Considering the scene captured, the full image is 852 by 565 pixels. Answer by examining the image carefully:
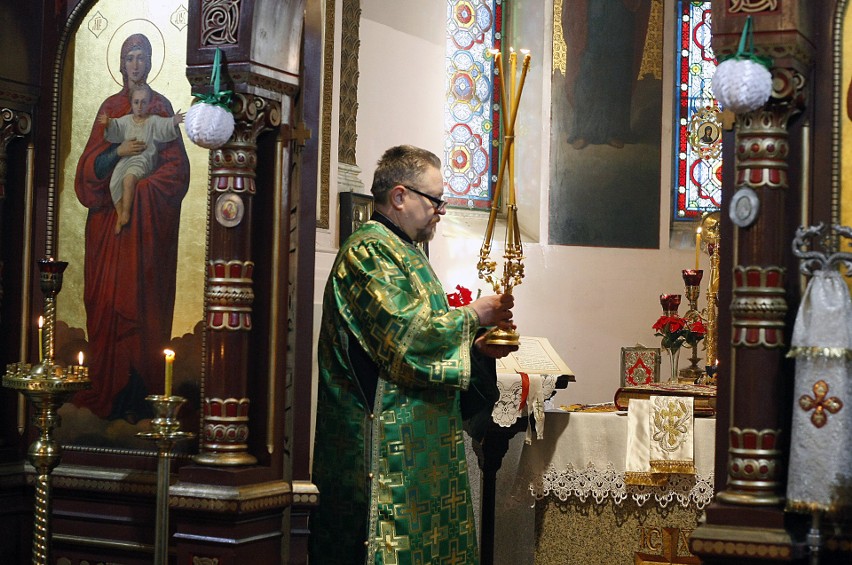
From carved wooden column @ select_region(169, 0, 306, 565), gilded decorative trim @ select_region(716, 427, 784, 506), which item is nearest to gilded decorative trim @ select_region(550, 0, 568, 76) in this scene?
carved wooden column @ select_region(169, 0, 306, 565)

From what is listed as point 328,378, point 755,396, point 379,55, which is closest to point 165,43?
point 328,378

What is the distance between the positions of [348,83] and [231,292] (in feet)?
13.4

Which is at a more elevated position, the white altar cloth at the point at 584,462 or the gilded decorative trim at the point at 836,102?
the gilded decorative trim at the point at 836,102

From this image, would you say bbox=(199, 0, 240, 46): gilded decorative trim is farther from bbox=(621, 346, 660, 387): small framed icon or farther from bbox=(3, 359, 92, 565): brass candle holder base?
bbox=(621, 346, 660, 387): small framed icon

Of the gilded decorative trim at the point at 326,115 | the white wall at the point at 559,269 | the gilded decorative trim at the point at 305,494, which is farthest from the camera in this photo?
the white wall at the point at 559,269

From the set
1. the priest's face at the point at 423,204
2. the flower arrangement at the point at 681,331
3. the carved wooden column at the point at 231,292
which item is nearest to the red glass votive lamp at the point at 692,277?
the flower arrangement at the point at 681,331

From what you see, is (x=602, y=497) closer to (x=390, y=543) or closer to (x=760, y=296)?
(x=390, y=543)

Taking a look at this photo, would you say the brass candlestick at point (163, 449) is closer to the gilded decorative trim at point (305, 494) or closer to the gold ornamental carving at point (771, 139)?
the gilded decorative trim at point (305, 494)

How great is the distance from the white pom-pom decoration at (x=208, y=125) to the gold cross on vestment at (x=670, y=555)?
11.0ft

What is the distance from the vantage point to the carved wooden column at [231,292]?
503 cm

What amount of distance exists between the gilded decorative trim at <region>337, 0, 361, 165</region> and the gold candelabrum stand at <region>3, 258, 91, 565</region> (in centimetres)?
396

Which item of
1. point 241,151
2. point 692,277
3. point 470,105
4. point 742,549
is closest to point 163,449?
point 241,151

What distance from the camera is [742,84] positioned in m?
3.88

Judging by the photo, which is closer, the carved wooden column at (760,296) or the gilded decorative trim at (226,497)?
the carved wooden column at (760,296)
